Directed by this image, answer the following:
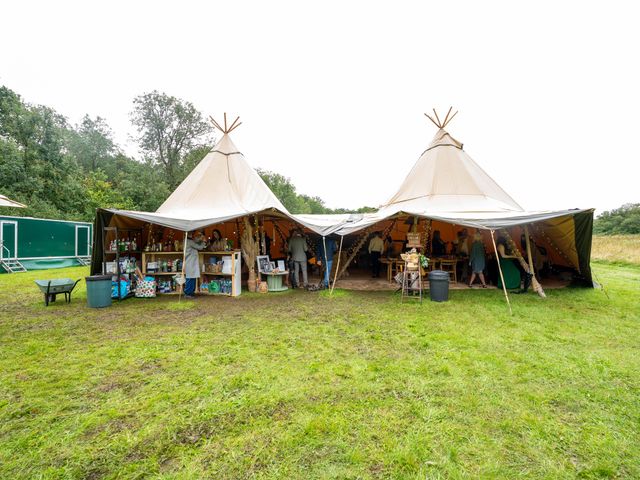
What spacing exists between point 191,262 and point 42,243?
9.27m

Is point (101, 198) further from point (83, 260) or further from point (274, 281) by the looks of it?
point (274, 281)

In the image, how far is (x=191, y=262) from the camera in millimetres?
6949

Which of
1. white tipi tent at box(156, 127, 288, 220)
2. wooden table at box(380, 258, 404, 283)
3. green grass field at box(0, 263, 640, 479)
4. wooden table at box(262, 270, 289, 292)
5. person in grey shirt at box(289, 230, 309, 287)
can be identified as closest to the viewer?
green grass field at box(0, 263, 640, 479)

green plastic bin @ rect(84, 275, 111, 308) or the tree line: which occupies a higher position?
the tree line

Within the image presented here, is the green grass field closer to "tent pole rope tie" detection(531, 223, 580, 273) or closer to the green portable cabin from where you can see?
"tent pole rope tie" detection(531, 223, 580, 273)

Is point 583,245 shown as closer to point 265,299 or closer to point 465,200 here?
point 465,200

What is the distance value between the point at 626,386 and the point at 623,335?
1.98m

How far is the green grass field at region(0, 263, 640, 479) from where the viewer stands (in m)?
1.96

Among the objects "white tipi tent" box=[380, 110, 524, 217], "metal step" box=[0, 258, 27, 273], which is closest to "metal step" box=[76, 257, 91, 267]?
"metal step" box=[0, 258, 27, 273]

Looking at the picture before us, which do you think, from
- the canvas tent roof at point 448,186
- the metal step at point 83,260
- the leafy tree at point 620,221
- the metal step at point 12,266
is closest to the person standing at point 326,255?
the canvas tent roof at point 448,186

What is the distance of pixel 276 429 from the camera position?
229cm

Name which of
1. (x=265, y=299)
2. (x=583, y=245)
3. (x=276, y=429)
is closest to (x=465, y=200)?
(x=583, y=245)

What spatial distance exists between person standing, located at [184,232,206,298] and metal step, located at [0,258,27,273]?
8.38 m

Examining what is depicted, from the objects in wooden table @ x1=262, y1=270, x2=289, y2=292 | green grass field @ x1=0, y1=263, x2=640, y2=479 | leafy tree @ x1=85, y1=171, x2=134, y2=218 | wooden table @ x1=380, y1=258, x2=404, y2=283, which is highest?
leafy tree @ x1=85, y1=171, x2=134, y2=218
